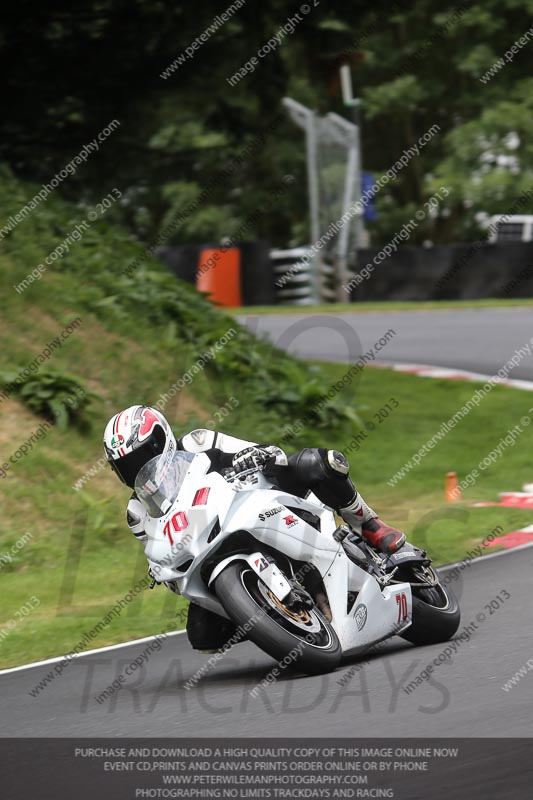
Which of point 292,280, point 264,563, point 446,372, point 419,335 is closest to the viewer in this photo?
point 264,563

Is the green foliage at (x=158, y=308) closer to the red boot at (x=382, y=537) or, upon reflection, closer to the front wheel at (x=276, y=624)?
the red boot at (x=382, y=537)

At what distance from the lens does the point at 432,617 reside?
6875 mm

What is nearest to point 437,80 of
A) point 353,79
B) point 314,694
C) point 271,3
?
point 353,79

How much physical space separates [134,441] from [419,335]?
15.1m

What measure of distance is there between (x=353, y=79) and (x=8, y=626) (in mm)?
33262

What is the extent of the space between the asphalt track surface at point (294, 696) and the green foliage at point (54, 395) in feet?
16.4

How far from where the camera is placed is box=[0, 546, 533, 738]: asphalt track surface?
5.42 metres

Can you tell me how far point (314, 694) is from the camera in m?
5.96

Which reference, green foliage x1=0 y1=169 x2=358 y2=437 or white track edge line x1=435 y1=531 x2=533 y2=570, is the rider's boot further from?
green foliage x1=0 y1=169 x2=358 y2=437

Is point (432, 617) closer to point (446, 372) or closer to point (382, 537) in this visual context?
point (382, 537)

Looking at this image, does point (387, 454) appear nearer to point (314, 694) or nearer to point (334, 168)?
point (314, 694)

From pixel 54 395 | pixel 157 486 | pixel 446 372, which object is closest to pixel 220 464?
pixel 157 486

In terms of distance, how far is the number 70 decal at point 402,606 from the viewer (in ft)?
21.9

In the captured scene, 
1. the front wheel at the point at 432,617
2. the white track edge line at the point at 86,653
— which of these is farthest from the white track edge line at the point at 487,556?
the front wheel at the point at 432,617
